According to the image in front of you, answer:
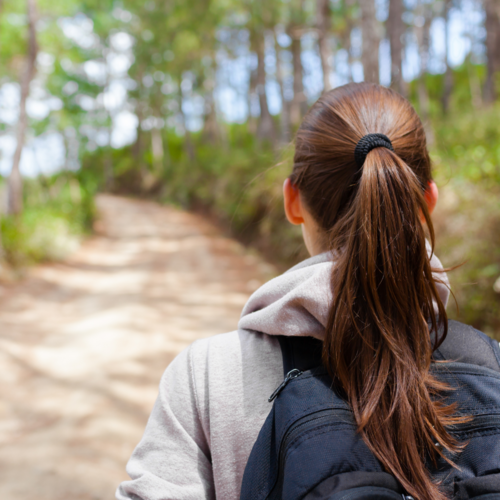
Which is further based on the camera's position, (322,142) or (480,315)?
(480,315)

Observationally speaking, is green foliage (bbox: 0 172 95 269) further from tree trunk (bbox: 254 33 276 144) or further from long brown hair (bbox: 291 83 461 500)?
long brown hair (bbox: 291 83 461 500)

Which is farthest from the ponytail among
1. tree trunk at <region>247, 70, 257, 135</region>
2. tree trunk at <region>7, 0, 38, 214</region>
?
tree trunk at <region>247, 70, 257, 135</region>

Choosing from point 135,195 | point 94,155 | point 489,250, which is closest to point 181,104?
point 135,195

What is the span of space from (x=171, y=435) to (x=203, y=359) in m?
0.19

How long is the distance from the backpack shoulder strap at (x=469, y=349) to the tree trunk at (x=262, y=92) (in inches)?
613

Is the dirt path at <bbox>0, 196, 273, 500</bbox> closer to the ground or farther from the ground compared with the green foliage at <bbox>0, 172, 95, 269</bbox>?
closer to the ground

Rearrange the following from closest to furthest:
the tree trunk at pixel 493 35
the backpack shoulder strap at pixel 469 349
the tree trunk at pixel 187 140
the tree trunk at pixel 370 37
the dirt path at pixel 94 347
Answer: the backpack shoulder strap at pixel 469 349, the dirt path at pixel 94 347, the tree trunk at pixel 370 37, the tree trunk at pixel 493 35, the tree trunk at pixel 187 140

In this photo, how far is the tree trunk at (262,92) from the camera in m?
15.8

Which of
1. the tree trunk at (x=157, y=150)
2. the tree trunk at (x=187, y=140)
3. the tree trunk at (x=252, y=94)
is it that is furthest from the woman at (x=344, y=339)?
the tree trunk at (x=157, y=150)

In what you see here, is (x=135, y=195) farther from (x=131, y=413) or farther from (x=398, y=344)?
(x=398, y=344)

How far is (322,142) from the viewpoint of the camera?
1.12 meters

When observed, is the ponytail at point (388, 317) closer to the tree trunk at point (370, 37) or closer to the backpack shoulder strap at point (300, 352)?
the backpack shoulder strap at point (300, 352)

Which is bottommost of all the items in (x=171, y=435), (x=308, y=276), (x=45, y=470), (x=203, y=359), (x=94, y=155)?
(x=45, y=470)

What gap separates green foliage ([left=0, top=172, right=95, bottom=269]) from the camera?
31.0 feet
